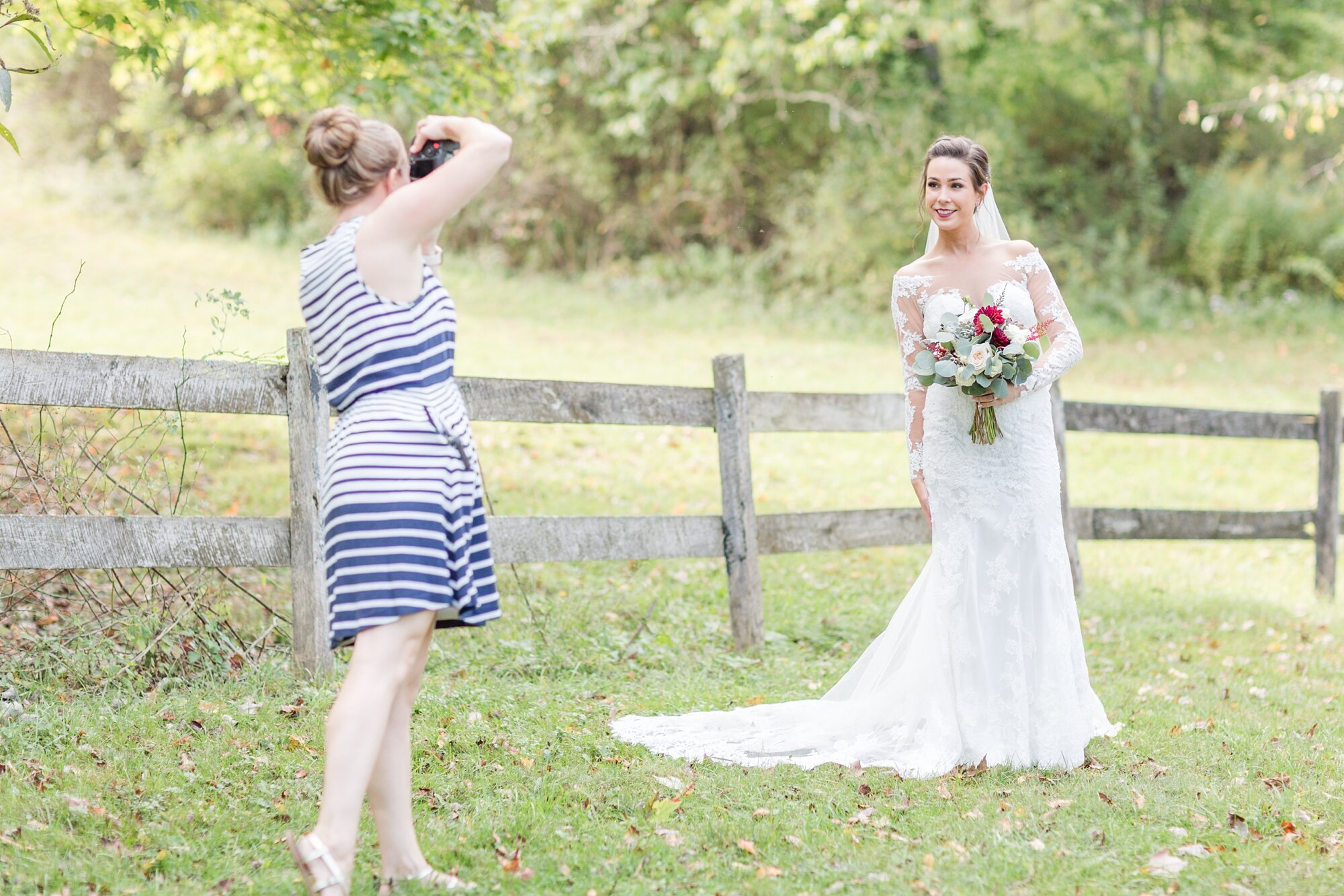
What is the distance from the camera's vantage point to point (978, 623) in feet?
16.6

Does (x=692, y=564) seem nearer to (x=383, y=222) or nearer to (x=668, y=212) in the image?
(x=383, y=222)

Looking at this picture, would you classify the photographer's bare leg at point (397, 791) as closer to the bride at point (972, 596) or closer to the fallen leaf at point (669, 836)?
the fallen leaf at point (669, 836)

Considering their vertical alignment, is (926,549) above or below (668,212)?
below

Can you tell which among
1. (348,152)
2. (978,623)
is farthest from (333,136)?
(978,623)

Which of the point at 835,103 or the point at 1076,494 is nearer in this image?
the point at 1076,494

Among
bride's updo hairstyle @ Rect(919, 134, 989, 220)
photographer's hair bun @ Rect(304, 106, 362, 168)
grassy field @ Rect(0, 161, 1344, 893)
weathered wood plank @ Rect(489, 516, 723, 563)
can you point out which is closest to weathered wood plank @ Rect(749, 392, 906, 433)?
weathered wood plank @ Rect(489, 516, 723, 563)

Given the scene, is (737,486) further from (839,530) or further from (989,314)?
(989,314)

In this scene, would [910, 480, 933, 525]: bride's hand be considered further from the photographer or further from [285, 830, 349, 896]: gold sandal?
[285, 830, 349, 896]: gold sandal

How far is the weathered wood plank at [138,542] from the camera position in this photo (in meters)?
4.83

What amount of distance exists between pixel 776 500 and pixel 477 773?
6.33 meters

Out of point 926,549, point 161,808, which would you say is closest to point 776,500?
point 926,549

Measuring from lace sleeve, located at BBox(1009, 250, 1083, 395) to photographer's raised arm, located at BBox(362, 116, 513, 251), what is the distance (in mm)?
2586

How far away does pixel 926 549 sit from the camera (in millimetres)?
9836

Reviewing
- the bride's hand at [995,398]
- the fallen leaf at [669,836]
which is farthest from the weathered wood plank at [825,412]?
the fallen leaf at [669,836]
